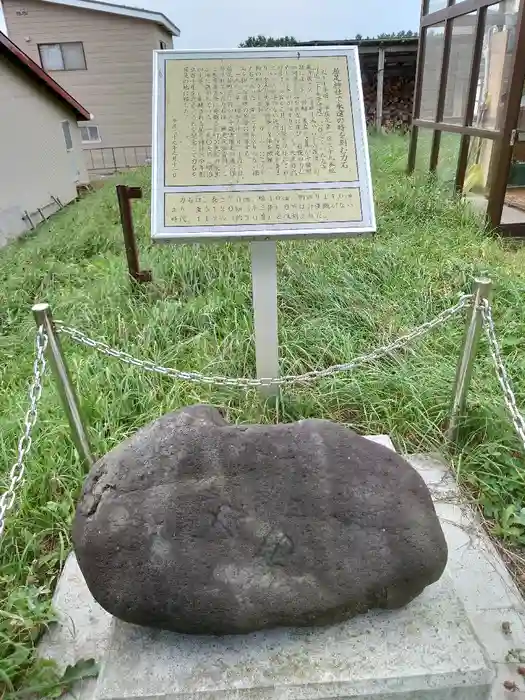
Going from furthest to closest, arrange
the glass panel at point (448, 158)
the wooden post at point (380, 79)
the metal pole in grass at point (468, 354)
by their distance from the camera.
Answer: the wooden post at point (380, 79)
the glass panel at point (448, 158)
the metal pole in grass at point (468, 354)

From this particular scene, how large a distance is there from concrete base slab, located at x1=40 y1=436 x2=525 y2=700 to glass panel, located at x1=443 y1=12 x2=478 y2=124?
6395 mm

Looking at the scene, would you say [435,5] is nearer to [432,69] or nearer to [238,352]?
[432,69]

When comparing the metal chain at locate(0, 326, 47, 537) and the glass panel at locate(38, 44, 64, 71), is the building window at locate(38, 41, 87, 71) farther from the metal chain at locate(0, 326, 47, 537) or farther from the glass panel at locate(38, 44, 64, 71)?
the metal chain at locate(0, 326, 47, 537)

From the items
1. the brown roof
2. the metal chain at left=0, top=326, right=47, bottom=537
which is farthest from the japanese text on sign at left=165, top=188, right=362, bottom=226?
the brown roof

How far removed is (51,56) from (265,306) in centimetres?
1753

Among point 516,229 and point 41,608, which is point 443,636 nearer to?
point 41,608

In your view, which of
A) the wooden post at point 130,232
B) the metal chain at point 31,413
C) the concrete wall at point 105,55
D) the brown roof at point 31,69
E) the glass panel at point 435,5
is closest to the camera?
the metal chain at point 31,413

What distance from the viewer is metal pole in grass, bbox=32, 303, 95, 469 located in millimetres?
2193

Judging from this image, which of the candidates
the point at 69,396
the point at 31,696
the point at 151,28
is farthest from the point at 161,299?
the point at 151,28

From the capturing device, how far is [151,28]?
15898 mm

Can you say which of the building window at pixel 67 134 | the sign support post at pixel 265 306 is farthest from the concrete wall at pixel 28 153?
the sign support post at pixel 265 306

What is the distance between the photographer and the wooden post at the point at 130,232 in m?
4.30

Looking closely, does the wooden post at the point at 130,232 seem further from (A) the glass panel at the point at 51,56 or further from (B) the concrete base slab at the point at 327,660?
(A) the glass panel at the point at 51,56

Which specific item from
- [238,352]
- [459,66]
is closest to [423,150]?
[459,66]
